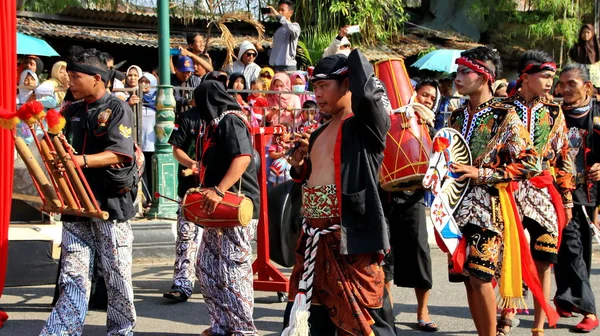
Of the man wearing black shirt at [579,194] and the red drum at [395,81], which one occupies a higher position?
the red drum at [395,81]

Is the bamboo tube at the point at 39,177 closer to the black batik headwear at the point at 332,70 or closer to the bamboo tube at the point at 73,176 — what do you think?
the bamboo tube at the point at 73,176

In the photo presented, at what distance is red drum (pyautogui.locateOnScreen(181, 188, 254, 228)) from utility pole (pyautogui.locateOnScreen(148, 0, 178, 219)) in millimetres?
4188

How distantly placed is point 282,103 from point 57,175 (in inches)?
234

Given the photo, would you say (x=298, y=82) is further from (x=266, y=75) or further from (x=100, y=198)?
(x=100, y=198)

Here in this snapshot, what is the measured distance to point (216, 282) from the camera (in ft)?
19.8

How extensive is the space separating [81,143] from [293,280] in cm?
198

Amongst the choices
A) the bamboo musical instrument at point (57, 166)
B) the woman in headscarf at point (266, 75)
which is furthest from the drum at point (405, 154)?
the woman in headscarf at point (266, 75)

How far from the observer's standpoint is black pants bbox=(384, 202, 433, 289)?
672 centimetres

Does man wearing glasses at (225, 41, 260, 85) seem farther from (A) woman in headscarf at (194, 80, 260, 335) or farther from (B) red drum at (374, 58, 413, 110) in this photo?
(A) woman in headscarf at (194, 80, 260, 335)

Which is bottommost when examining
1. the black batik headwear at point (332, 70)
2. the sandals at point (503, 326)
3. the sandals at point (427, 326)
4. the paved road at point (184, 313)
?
the paved road at point (184, 313)

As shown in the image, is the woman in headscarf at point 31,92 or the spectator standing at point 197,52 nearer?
the woman in headscarf at point 31,92

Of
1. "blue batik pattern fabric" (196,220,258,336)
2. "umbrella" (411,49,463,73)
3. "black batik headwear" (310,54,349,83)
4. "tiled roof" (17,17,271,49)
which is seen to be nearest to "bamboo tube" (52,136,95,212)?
"blue batik pattern fabric" (196,220,258,336)

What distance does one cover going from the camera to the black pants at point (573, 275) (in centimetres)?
686

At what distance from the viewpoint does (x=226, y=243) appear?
601 cm
